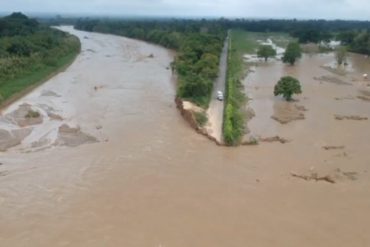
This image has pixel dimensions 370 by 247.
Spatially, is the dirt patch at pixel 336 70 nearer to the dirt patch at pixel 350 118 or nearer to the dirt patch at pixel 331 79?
the dirt patch at pixel 331 79

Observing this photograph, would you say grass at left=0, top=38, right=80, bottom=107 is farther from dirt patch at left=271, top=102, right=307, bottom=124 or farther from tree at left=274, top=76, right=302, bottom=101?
tree at left=274, top=76, right=302, bottom=101

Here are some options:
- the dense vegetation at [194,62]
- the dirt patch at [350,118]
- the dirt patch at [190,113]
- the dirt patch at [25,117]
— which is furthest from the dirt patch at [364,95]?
the dirt patch at [25,117]

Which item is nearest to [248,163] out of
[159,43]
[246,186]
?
[246,186]

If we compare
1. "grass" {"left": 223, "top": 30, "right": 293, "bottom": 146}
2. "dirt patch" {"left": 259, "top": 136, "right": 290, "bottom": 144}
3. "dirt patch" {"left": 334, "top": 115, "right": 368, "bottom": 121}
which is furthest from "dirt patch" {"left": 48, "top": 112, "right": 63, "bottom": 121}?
"dirt patch" {"left": 334, "top": 115, "right": 368, "bottom": 121}

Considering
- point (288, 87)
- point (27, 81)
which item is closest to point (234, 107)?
point (288, 87)

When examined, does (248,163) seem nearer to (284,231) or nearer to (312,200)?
(312,200)

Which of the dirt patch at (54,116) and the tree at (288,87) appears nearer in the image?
the dirt patch at (54,116)
